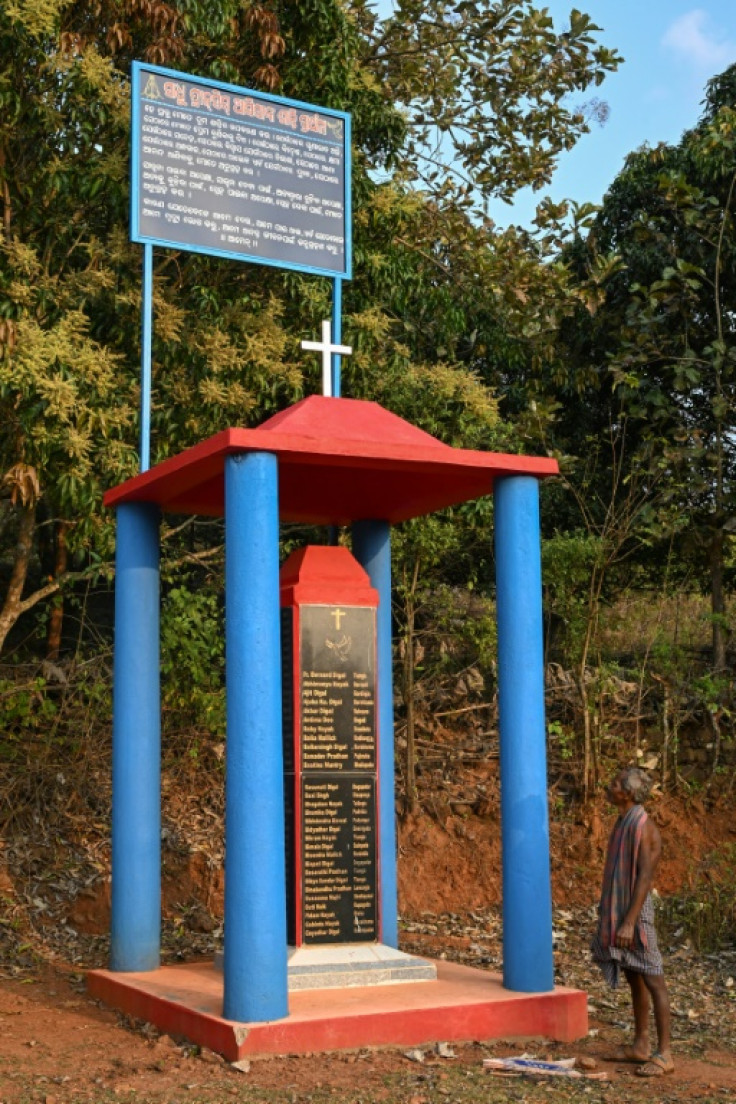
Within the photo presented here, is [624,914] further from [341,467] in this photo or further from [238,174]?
[238,174]

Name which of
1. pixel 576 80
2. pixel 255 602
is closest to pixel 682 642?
pixel 576 80

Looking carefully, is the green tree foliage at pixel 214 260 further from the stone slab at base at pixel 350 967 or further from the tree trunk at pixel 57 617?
the stone slab at base at pixel 350 967

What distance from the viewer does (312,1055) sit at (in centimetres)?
639

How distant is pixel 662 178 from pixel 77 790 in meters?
7.99

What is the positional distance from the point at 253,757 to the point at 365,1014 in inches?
53.5

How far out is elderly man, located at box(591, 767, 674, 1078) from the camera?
639 centimetres

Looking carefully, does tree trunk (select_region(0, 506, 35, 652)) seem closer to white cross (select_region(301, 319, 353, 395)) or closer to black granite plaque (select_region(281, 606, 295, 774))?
white cross (select_region(301, 319, 353, 395))

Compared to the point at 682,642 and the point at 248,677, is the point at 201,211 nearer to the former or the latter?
the point at 248,677

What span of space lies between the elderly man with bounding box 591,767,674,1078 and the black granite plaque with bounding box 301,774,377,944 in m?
1.58

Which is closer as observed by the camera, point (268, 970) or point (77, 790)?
point (268, 970)

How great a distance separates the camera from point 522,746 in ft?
24.1

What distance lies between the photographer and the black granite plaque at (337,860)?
7578 millimetres

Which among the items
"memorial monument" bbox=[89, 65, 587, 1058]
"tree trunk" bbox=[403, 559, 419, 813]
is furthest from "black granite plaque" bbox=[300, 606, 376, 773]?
"tree trunk" bbox=[403, 559, 419, 813]

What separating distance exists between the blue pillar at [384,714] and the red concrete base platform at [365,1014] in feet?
2.26
